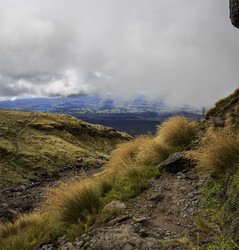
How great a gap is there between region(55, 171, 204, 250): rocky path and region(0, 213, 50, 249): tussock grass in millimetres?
1594

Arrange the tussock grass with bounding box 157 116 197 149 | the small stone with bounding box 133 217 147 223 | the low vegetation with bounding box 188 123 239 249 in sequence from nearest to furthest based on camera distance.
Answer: the low vegetation with bounding box 188 123 239 249
the small stone with bounding box 133 217 147 223
the tussock grass with bounding box 157 116 197 149

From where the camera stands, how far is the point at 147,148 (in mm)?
8453

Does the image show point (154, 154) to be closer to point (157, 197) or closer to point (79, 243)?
point (157, 197)

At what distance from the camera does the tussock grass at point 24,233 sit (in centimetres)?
526

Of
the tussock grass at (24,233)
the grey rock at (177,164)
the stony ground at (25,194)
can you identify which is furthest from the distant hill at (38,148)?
the grey rock at (177,164)

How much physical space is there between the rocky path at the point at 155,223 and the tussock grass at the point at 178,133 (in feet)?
8.91

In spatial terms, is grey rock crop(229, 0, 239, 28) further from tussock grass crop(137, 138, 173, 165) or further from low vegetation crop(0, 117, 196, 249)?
tussock grass crop(137, 138, 173, 165)

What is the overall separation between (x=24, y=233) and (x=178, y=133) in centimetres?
757

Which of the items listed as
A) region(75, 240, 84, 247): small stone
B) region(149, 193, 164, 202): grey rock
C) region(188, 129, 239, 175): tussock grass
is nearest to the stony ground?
region(149, 193, 164, 202): grey rock

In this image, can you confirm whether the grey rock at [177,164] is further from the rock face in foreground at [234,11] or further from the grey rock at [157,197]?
the rock face in foreground at [234,11]

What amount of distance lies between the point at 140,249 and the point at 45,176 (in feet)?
69.2

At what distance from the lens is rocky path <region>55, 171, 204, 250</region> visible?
Answer: 11.5 feet

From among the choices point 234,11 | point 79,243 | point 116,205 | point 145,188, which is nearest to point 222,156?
point 145,188

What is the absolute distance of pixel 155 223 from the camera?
165 inches
